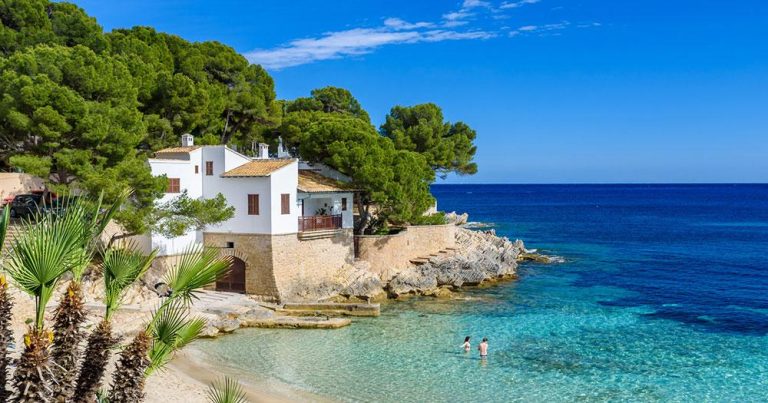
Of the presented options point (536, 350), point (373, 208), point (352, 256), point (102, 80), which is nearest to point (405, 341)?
point (536, 350)

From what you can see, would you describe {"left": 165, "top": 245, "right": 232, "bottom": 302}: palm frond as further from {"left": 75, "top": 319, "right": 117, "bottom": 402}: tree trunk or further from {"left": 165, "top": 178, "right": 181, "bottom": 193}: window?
{"left": 165, "top": 178, "right": 181, "bottom": 193}: window

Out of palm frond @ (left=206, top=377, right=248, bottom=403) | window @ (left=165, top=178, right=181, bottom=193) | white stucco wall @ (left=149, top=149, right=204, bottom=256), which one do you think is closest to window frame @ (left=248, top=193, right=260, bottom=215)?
white stucco wall @ (left=149, top=149, right=204, bottom=256)

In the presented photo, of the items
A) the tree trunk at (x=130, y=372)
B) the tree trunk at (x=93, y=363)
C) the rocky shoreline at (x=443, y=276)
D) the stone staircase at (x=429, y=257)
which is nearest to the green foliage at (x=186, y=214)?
the rocky shoreline at (x=443, y=276)

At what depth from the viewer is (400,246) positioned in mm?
37188

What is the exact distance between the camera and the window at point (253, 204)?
29.7 meters

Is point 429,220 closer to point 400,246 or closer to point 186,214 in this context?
point 400,246

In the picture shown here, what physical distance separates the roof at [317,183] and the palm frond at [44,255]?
2482cm

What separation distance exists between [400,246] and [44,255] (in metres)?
31.0

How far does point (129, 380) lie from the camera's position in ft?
24.7

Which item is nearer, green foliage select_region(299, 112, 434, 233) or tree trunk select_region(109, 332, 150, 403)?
tree trunk select_region(109, 332, 150, 403)

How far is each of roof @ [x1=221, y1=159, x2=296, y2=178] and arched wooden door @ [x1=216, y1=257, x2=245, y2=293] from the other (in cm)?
407

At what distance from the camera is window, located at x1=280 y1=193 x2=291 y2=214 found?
2998 centimetres

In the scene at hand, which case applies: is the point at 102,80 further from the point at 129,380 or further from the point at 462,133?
the point at 462,133

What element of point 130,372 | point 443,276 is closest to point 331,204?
point 443,276
